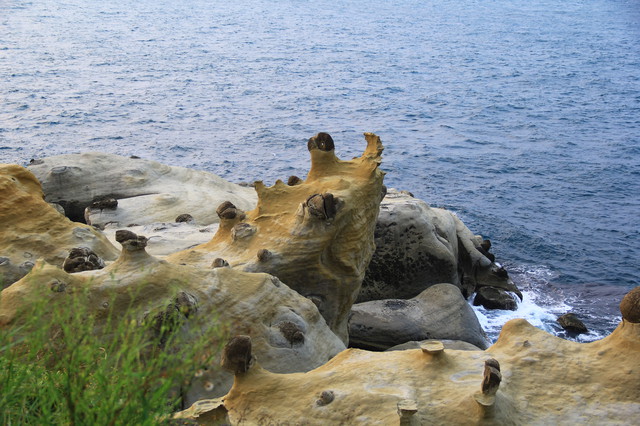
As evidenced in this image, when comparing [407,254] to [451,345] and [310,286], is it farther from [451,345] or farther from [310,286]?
[310,286]

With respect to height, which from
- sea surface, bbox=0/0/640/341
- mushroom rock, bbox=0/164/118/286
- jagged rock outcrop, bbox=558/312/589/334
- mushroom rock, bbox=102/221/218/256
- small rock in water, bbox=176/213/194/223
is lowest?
sea surface, bbox=0/0/640/341

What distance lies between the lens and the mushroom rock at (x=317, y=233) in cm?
1169

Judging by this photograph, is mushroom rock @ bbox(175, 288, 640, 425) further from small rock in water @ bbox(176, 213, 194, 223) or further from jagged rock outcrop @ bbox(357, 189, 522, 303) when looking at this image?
jagged rock outcrop @ bbox(357, 189, 522, 303)

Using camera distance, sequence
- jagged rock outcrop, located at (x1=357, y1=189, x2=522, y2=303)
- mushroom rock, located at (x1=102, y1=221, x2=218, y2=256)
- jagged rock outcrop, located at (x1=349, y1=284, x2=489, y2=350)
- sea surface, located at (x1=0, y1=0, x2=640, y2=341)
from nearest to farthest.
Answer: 1. mushroom rock, located at (x1=102, y1=221, x2=218, y2=256)
2. jagged rock outcrop, located at (x1=349, y1=284, x2=489, y2=350)
3. jagged rock outcrop, located at (x1=357, y1=189, x2=522, y2=303)
4. sea surface, located at (x1=0, y1=0, x2=640, y2=341)

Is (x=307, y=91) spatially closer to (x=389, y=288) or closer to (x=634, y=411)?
(x=389, y=288)

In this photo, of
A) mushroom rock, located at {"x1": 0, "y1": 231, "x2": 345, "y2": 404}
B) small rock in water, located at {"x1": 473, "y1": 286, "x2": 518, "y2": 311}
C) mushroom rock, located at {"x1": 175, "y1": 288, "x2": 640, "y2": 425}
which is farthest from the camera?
small rock in water, located at {"x1": 473, "y1": 286, "x2": 518, "y2": 311}

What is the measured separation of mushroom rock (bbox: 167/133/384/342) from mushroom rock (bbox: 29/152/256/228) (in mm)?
5060

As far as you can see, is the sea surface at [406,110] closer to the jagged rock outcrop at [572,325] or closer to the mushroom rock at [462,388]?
the jagged rock outcrop at [572,325]

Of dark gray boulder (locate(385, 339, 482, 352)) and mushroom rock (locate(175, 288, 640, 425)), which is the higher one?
mushroom rock (locate(175, 288, 640, 425))

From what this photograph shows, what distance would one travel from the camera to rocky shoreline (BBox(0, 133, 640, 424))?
7727mm

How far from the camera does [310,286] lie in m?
12.1

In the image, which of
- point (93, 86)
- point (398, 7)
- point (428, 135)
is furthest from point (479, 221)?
point (398, 7)

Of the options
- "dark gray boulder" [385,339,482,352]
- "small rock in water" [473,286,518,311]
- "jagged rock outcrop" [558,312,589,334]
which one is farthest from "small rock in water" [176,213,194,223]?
"jagged rock outcrop" [558,312,589,334]

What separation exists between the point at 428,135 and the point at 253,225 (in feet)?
90.3
